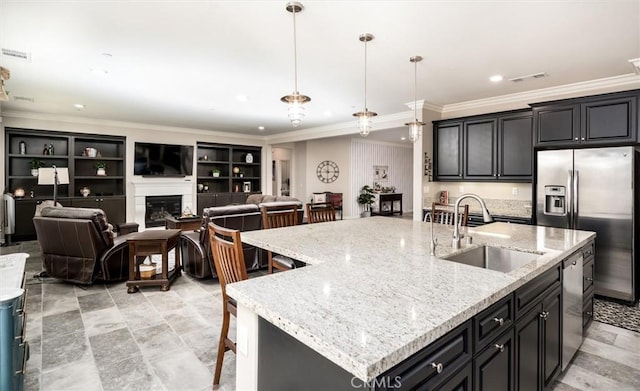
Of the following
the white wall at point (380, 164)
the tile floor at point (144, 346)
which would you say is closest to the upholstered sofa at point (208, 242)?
the tile floor at point (144, 346)

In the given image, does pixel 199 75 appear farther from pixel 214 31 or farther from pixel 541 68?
pixel 541 68

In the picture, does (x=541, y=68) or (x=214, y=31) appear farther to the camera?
(x=541, y=68)

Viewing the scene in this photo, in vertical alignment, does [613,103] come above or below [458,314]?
above

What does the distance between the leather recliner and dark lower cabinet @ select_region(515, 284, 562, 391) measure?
164 inches

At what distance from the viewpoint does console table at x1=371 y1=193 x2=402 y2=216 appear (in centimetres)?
1073

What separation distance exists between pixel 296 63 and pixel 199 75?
1.41m

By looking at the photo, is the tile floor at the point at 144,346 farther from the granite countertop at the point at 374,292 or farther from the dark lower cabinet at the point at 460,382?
the dark lower cabinet at the point at 460,382

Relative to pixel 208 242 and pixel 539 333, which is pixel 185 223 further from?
pixel 539 333

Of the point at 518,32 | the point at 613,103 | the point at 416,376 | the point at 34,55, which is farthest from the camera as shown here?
the point at 613,103

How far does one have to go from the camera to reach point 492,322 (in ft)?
4.21

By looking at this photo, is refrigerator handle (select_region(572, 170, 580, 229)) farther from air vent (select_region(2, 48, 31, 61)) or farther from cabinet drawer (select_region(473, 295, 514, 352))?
air vent (select_region(2, 48, 31, 61))

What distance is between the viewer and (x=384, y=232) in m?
2.65

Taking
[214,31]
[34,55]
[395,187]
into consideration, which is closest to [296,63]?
[214,31]

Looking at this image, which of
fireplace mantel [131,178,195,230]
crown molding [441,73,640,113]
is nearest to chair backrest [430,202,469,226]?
crown molding [441,73,640,113]
